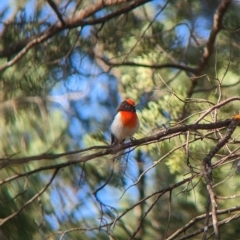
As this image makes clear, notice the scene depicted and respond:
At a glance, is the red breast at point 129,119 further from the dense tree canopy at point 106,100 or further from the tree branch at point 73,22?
the tree branch at point 73,22

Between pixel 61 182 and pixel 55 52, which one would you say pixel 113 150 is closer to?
pixel 61 182

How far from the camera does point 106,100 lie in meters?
4.81

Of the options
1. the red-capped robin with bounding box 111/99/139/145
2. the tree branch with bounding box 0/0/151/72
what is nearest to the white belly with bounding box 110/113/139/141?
the red-capped robin with bounding box 111/99/139/145

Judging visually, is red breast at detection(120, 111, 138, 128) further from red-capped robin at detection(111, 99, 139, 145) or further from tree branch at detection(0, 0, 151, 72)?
tree branch at detection(0, 0, 151, 72)

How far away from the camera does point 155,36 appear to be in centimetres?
458

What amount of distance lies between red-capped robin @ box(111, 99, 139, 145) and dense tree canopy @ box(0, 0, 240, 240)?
8 centimetres

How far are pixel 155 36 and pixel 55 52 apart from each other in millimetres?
678

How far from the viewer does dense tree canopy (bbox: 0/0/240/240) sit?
3.84 meters

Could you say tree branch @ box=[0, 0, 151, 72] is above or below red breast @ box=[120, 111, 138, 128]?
above

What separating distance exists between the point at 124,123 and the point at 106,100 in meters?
0.97

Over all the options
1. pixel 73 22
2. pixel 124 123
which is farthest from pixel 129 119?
pixel 73 22

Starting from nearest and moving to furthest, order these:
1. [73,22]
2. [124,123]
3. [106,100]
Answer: [124,123] < [73,22] < [106,100]

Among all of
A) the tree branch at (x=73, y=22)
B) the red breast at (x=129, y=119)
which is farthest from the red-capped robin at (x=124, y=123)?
the tree branch at (x=73, y=22)

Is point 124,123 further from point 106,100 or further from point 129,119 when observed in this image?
point 106,100
